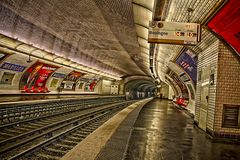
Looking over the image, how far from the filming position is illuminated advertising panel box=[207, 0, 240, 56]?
498cm

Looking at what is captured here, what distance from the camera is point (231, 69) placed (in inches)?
291

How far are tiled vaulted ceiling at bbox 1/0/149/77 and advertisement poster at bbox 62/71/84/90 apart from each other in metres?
9.18

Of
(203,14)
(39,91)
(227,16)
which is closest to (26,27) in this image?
(203,14)

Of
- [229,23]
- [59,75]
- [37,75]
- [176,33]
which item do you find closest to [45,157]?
[176,33]

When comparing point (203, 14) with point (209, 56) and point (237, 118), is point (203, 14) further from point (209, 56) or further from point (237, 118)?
point (237, 118)

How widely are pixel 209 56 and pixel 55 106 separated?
11116 millimetres

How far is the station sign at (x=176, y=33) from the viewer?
6.20m

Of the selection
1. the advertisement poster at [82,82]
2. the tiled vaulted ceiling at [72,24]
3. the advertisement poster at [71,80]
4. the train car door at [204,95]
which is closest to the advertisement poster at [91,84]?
the advertisement poster at [82,82]

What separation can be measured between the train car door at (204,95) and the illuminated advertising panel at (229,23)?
77.2 inches

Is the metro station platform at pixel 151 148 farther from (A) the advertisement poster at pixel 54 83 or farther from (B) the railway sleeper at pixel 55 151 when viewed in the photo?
(A) the advertisement poster at pixel 54 83

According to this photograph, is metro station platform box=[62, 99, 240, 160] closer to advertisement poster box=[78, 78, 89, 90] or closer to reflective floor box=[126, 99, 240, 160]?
reflective floor box=[126, 99, 240, 160]

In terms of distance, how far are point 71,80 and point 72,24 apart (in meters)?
16.1

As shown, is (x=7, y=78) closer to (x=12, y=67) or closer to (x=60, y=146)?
(x=12, y=67)

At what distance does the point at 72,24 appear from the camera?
9484mm
